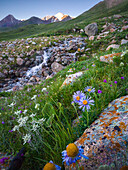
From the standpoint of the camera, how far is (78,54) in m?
12.5

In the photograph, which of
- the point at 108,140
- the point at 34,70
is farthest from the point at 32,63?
the point at 108,140

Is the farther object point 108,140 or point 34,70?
point 34,70

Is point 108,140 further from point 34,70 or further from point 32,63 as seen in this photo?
point 32,63

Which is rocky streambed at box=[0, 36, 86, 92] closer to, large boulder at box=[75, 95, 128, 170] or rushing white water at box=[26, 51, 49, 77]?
rushing white water at box=[26, 51, 49, 77]

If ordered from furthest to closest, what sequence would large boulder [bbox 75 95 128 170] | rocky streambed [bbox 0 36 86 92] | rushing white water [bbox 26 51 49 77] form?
rushing white water [bbox 26 51 49 77] < rocky streambed [bbox 0 36 86 92] < large boulder [bbox 75 95 128 170]

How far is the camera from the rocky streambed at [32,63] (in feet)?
38.1

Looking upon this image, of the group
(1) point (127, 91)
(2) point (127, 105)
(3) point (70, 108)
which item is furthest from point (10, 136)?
(1) point (127, 91)

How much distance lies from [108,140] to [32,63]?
49.3ft

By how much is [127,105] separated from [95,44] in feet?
43.6

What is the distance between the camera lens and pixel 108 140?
1.33m

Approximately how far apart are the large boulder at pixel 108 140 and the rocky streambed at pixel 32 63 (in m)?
9.09

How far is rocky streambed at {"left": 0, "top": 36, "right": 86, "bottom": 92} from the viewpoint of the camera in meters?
11.6

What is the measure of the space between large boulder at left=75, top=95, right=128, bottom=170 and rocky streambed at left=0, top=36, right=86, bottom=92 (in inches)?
358

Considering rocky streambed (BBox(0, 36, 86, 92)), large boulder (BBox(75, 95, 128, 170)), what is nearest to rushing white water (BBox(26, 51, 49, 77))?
rocky streambed (BBox(0, 36, 86, 92))
